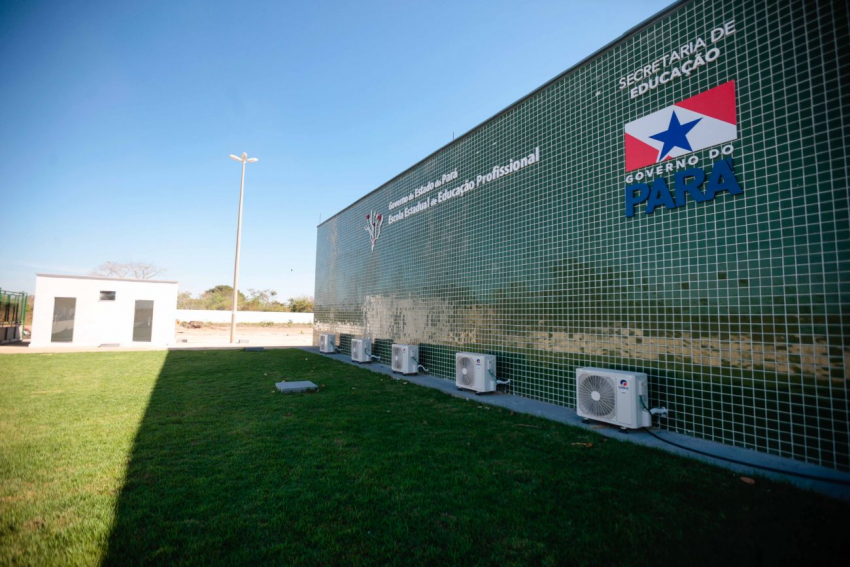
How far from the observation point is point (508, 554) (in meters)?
2.12

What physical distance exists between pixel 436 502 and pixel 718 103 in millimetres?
5164

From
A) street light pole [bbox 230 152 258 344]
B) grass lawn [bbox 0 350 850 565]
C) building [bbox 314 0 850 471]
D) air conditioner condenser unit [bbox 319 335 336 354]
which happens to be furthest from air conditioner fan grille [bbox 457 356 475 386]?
street light pole [bbox 230 152 258 344]

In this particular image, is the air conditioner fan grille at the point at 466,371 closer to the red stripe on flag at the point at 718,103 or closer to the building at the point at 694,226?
the building at the point at 694,226

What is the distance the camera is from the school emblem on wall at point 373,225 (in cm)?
1247

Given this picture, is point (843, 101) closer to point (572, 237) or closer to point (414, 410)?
point (572, 237)

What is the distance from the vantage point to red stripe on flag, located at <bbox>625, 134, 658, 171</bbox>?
494 centimetres

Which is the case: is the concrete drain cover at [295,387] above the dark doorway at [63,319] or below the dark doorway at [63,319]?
below

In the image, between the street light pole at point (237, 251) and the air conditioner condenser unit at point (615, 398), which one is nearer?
the air conditioner condenser unit at point (615, 398)

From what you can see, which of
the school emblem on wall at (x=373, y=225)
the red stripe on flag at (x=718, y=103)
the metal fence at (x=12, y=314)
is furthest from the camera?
the metal fence at (x=12, y=314)

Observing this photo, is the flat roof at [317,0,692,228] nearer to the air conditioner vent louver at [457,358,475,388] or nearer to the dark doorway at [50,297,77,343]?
the air conditioner vent louver at [457,358,475,388]

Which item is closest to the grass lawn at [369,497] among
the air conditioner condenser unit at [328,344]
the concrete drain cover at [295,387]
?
the concrete drain cover at [295,387]

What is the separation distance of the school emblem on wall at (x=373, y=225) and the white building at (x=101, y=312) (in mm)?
10204

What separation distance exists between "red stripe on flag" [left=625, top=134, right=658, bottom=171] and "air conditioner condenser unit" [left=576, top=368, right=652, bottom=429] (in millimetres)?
2729

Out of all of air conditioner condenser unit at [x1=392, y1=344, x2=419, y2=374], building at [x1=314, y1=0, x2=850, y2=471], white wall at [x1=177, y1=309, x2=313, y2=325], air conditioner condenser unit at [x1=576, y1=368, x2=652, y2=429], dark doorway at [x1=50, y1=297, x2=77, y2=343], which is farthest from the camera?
white wall at [x1=177, y1=309, x2=313, y2=325]
